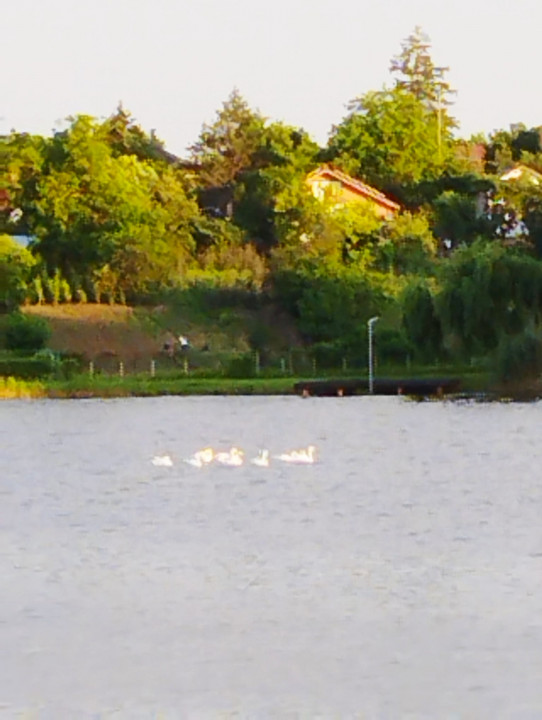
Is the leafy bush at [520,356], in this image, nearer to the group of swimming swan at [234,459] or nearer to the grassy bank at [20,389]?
the grassy bank at [20,389]

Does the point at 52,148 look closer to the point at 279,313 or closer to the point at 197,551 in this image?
the point at 279,313

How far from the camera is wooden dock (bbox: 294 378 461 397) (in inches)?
2729

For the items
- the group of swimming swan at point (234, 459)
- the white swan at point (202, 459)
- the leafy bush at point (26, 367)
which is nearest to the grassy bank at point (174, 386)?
the leafy bush at point (26, 367)

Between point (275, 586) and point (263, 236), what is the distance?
7145 centimetres

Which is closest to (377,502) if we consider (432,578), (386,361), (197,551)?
(197,551)

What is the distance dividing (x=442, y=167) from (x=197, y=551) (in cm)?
8023

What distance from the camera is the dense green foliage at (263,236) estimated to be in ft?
246

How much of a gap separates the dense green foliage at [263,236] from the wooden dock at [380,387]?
1429mm

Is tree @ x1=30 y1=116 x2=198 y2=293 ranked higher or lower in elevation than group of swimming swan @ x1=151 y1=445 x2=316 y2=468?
higher

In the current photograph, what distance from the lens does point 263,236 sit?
94812 millimetres

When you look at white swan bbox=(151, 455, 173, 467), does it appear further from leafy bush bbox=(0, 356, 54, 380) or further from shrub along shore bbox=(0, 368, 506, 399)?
leafy bush bbox=(0, 356, 54, 380)

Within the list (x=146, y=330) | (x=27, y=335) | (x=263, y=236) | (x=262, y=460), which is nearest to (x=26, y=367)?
(x=27, y=335)

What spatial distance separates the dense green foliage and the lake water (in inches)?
1020

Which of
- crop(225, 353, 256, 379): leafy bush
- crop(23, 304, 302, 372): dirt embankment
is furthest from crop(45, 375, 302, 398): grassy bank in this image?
crop(23, 304, 302, 372): dirt embankment
